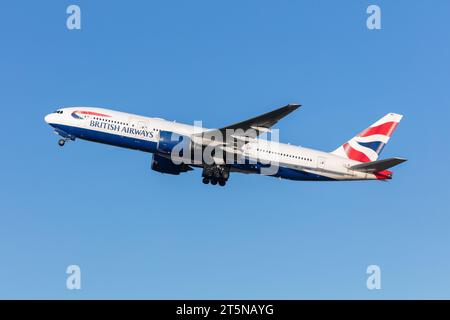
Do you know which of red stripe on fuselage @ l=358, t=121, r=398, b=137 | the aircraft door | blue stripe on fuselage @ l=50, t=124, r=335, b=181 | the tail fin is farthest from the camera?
red stripe on fuselage @ l=358, t=121, r=398, b=137

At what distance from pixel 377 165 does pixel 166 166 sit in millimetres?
16621

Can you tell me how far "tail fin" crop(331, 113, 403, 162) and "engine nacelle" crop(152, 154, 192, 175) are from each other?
40.5 ft

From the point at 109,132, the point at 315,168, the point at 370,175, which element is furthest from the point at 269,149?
the point at 109,132

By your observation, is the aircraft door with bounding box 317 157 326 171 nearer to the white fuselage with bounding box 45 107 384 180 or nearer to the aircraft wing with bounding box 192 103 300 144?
the white fuselage with bounding box 45 107 384 180

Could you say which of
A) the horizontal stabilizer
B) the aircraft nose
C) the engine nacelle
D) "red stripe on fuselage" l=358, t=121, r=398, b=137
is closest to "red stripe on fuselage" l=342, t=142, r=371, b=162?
"red stripe on fuselage" l=358, t=121, r=398, b=137

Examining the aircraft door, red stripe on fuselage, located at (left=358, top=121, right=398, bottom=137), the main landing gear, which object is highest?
red stripe on fuselage, located at (left=358, top=121, right=398, bottom=137)

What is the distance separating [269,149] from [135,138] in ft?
33.2

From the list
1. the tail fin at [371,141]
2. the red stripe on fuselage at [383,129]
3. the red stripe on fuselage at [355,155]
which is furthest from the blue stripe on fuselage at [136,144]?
the red stripe on fuselage at [383,129]

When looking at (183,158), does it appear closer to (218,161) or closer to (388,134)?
(218,161)

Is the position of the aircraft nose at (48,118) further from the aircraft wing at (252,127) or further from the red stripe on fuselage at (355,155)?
the red stripe on fuselage at (355,155)

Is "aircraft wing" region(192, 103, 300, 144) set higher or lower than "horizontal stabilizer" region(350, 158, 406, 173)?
higher

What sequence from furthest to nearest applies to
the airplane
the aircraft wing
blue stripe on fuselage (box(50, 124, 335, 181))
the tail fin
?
1. the tail fin
2. blue stripe on fuselage (box(50, 124, 335, 181))
3. the airplane
4. the aircraft wing

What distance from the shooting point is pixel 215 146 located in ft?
189

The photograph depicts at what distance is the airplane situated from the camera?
187 ft
